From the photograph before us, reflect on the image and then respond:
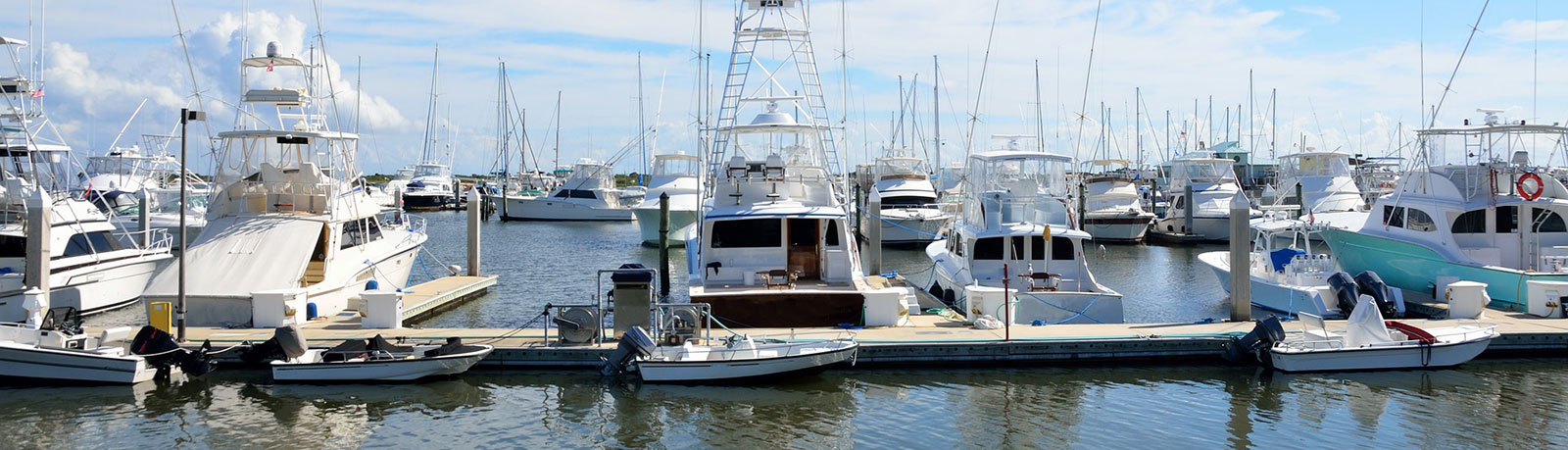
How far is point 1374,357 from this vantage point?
1620 cm

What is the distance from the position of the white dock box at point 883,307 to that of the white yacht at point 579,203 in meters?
52.5

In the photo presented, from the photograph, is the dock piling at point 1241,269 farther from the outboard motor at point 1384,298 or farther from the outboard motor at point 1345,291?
the outboard motor at point 1384,298

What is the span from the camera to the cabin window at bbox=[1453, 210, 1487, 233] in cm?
2241

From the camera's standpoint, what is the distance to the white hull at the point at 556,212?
229 ft

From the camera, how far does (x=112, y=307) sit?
2378 centimetres

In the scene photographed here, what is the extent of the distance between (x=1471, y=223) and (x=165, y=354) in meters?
23.3

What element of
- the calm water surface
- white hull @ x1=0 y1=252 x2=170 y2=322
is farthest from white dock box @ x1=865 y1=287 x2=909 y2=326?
white hull @ x1=0 y1=252 x2=170 y2=322

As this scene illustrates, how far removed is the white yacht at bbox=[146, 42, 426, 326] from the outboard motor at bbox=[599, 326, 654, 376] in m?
6.28

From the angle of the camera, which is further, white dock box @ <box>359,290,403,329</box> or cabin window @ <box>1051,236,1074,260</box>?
cabin window @ <box>1051,236,1074,260</box>

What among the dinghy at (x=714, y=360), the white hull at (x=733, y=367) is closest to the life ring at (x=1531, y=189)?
the dinghy at (x=714, y=360)

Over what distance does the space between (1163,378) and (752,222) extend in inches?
304

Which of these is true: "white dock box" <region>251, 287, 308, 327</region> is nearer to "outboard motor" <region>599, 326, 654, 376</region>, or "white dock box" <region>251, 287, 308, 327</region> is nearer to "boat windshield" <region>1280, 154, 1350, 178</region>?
"outboard motor" <region>599, 326, 654, 376</region>

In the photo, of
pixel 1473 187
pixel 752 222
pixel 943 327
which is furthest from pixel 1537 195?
pixel 752 222

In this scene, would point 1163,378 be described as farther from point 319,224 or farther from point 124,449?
point 319,224
